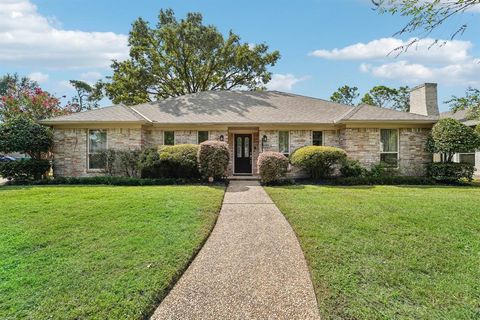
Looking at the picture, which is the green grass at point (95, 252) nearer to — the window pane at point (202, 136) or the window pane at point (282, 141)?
the window pane at point (202, 136)

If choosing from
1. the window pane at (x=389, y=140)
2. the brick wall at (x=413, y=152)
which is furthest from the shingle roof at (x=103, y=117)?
the brick wall at (x=413, y=152)

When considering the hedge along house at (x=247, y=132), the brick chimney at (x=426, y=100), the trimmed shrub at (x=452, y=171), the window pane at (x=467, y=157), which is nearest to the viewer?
the trimmed shrub at (x=452, y=171)

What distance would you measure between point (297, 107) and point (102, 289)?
13920mm

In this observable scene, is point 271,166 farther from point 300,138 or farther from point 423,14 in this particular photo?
point 423,14

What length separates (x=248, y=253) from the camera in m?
4.73

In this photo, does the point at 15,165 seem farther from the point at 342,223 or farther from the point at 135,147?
the point at 342,223

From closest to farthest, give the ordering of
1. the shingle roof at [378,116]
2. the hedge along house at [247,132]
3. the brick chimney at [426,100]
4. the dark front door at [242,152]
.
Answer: the shingle roof at [378,116], the hedge along house at [247,132], the dark front door at [242,152], the brick chimney at [426,100]

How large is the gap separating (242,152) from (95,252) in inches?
424

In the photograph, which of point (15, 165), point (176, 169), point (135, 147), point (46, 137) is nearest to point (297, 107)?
point (176, 169)

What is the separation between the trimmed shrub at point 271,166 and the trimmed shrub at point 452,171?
6712mm

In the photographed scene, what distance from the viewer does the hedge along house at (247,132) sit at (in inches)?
524

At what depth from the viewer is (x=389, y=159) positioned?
1356 cm

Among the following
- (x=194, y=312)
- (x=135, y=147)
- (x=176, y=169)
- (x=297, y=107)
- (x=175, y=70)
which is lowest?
(x=194, y=312)

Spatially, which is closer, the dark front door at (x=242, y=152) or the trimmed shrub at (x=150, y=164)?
the trimmed shrub at (x=150, y=164)
